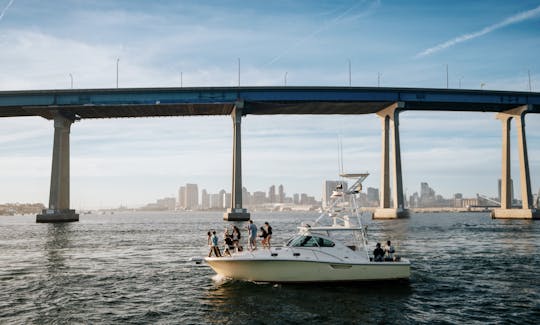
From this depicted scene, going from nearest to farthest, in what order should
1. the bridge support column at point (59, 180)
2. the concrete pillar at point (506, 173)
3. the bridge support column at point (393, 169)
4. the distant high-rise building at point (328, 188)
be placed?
the distant high-rise building at point (328, 188), the bridge support column at point (59, 180), the bridge support column at point (393, 169), the concrete pillar at point (506, 173)

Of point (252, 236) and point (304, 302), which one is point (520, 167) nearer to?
point (252, 236)

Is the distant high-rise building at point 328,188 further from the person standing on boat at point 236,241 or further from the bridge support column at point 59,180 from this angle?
the bridge support column at point 59,180

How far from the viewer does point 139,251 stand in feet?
112

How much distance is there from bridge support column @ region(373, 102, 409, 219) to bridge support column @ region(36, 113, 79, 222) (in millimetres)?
62312

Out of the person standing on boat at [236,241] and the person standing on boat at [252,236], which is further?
the person standing on boat at [236,241]

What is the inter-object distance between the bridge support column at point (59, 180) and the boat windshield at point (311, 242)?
72.8 meters

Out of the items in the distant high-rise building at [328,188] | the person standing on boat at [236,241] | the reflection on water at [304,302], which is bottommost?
the reflection on water at [304,302]

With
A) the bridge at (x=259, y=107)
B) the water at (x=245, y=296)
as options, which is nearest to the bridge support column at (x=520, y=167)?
the bridge at (x=259, y=107)

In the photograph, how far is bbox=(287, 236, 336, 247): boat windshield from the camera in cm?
1977

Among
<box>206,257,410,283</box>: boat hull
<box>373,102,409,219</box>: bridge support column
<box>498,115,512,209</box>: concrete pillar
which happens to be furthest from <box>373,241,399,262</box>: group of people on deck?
<box>498,115,512,209</box>: concrete pillar

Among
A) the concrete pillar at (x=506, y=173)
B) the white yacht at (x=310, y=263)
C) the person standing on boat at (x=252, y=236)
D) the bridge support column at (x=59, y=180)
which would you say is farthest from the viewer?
the concrete pillar at (x=506, y=173)

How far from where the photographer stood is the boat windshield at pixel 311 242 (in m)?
19.8

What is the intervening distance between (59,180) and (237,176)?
108 ft

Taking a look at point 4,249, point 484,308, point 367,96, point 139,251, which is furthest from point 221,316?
point 367,96
